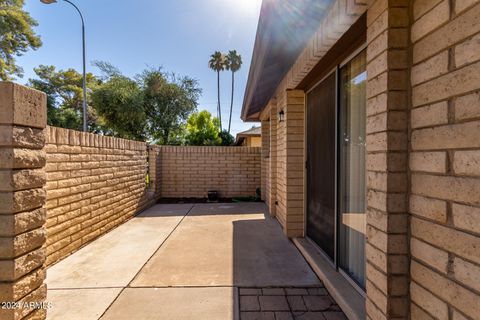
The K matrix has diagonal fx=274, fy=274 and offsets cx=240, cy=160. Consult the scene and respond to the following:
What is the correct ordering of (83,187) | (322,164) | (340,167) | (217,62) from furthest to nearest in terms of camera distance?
(217,62), (83,187), (322,164), (340,167)

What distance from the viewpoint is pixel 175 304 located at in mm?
2623

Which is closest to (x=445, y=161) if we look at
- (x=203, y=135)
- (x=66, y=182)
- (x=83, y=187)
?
(x=66, y=182)

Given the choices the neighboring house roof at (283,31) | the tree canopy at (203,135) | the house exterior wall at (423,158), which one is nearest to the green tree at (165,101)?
the tree canopy at (203,135)

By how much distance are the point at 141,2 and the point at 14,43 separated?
13554 millimetres

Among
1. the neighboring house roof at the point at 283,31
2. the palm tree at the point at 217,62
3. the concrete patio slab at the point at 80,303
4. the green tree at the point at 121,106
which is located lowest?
the concrete patio slab at the point at 80,303

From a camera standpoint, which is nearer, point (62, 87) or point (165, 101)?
point (165, 101)

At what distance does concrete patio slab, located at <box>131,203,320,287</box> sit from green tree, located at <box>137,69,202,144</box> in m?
12.3

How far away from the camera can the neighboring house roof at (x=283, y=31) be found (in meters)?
2.58

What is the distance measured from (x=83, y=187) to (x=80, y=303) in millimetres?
2084

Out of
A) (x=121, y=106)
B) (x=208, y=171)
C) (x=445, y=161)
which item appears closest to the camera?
(x=445, y=161)

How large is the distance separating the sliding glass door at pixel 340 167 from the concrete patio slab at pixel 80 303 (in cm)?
244

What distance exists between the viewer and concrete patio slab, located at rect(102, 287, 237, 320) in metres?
2.43

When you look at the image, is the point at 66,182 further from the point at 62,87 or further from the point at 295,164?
the point at 62,87

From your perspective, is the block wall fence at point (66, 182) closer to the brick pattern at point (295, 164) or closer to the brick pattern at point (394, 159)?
the brick pattern at point (394, 159)
